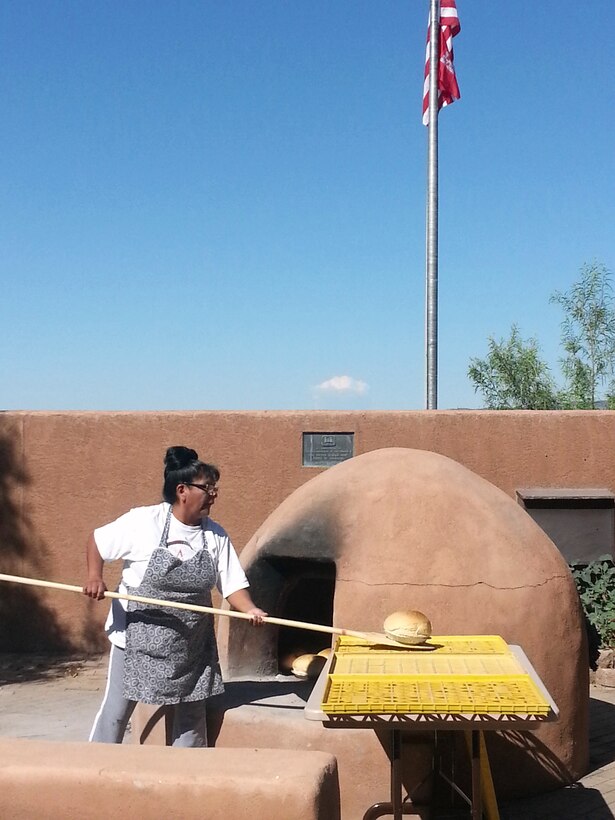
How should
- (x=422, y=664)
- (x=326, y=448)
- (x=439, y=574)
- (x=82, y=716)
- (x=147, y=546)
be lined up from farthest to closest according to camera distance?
(x=326, y=448) → (x=82, y=716) → (x=439, y=574) → (x=147, y=546) → (x=422, y=664)

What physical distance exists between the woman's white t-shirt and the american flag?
8780 mm

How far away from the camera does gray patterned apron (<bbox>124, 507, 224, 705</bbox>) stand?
12.0ft

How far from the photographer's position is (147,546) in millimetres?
3729

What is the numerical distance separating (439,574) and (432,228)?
7.18 metres

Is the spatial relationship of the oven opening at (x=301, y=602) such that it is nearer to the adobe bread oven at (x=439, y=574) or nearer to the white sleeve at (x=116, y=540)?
the adobe bread oven at (x=439, y=574)

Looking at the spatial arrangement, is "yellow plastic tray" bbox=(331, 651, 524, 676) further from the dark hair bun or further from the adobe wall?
the adobe wall

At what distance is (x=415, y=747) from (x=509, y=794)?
0.72m

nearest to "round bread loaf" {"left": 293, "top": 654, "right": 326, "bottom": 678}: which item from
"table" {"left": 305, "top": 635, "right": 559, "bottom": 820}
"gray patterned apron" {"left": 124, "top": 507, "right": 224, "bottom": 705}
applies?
"gray patterned apron" {"left": 124, "top": 507, "right": 224, "bottom": 705}

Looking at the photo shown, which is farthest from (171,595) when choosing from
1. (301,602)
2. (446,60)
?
(446,60)

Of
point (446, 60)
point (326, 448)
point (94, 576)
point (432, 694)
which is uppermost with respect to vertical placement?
point (446, 60)

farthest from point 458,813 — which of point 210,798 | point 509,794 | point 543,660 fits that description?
point 210,798

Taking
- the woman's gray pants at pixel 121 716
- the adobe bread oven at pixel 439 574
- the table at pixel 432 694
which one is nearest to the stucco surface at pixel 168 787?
the table at pixel 432 694

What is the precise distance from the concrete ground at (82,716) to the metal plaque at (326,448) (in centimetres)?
263

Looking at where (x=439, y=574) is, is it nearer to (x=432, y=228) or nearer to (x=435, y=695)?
(x=435, y=695)
